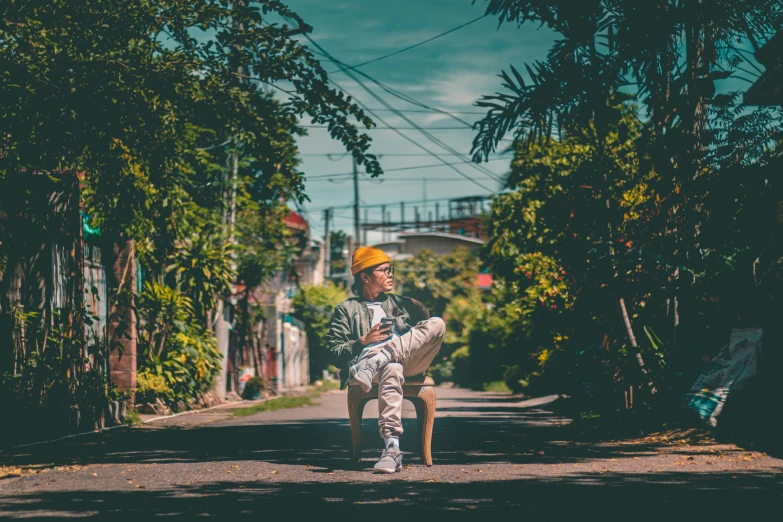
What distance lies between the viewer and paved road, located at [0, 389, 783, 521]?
5223 mm

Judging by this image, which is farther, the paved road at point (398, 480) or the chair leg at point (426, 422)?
the chair leg at point (426, 422)

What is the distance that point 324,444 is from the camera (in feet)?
31.1

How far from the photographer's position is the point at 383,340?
705cm

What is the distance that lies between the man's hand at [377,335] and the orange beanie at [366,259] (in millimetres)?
609

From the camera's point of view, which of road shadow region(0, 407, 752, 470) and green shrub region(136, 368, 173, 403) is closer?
road shadow region(0, 407, 752, 470)

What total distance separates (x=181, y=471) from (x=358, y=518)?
8.62ft

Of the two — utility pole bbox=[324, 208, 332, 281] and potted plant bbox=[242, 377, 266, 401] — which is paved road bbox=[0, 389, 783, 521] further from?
utility pole bbox=[324, 208, 332, 281]

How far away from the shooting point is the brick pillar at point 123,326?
14219mm

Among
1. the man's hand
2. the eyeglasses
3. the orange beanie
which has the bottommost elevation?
the man's hand


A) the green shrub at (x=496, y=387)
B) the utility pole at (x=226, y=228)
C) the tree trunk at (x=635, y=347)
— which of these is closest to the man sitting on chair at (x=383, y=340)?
the tree trunk at (x=635, y=347)

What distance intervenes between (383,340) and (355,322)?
1.15 feet

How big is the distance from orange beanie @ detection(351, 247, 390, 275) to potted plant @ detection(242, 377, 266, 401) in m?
17.5

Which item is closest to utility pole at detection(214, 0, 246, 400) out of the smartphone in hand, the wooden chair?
the smartphone in hand

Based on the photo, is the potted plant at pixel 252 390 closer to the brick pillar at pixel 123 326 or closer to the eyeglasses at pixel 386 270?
the brick pillar at pixel 123 326
